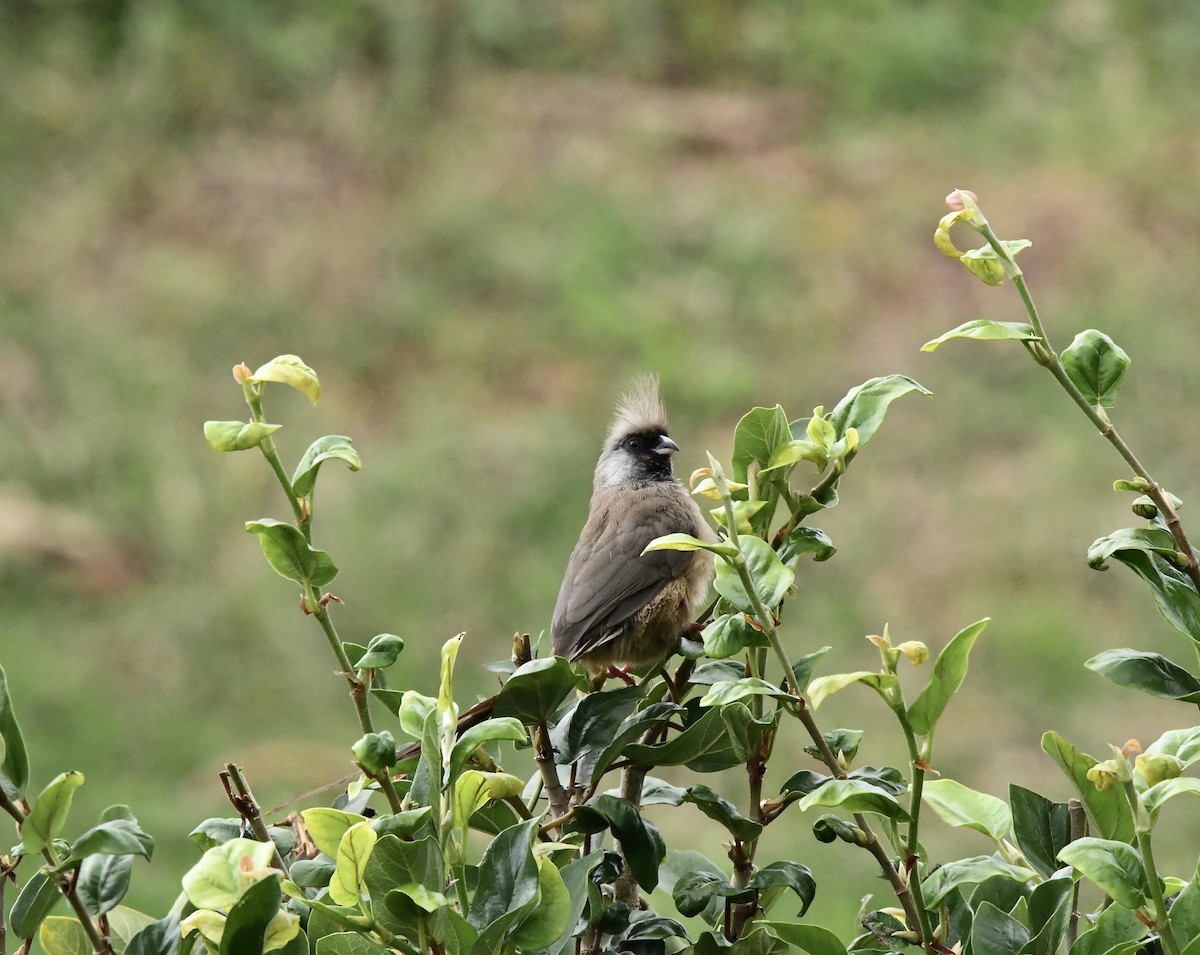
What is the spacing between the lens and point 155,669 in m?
6.20

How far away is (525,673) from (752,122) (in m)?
7.89

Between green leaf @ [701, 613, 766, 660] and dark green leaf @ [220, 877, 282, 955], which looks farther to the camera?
Result: green leaf @ [701, 613, 766, 660]

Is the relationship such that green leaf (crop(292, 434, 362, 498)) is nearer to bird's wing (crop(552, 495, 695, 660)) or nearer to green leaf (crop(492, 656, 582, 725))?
green leaf (crop(492, 656, 582, 725))

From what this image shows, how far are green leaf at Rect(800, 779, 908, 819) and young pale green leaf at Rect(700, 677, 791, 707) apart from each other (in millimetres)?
89

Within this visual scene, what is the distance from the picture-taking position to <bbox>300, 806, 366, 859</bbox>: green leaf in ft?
4.23

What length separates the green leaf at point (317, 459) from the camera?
4.93 feet

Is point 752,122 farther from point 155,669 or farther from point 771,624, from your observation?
point 771,624

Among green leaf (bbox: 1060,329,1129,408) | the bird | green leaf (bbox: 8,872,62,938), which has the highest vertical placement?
the bird

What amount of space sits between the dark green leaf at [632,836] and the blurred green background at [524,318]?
3.64 meters

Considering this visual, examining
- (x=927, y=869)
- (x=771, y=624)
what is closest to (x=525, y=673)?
(x=771, y=624)

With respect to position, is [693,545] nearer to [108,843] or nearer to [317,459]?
[317,459]

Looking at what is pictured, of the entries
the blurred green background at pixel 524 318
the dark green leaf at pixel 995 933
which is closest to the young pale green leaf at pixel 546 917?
the dark green leaf at pixel 995 933

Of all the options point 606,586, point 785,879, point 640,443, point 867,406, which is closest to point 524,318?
point 640,443

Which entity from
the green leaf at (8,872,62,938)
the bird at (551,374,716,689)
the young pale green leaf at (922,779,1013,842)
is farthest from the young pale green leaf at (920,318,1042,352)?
the bird at (551,374,716,689)
